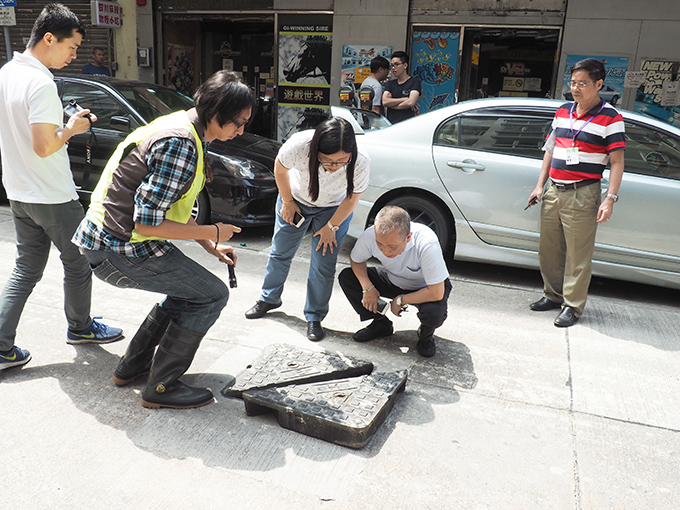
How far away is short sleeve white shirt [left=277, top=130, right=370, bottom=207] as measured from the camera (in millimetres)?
3490

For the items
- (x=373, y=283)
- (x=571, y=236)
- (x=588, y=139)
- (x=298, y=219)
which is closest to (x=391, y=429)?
(x=373, y=283)

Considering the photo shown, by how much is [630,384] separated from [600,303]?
4.57 ft

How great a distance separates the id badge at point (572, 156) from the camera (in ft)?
13.6

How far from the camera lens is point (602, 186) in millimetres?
4465

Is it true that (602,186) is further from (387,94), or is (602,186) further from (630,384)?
(387,94)

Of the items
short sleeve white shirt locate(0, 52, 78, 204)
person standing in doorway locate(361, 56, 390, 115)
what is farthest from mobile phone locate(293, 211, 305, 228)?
person standing in doorway locate(361, 56, 390, 115)

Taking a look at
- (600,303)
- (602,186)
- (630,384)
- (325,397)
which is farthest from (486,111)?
(325,397)

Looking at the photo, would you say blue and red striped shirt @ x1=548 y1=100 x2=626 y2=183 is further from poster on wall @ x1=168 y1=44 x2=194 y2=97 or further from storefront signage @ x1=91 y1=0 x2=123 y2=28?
storefront signage @ x1=91 y1=0 x2=123 y2=28

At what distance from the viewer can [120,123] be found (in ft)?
19.0

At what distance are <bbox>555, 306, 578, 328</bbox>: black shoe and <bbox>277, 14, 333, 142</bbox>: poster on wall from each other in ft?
22.4

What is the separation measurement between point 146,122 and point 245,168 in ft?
3.68

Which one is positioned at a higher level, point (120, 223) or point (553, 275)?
point (120, 223)

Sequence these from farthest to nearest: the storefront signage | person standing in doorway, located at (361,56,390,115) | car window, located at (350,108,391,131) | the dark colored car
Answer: the storefront signage, person standing in doorway, located at (361,56,390,115), the dark colored car, car window, located at (350,108,391,131)

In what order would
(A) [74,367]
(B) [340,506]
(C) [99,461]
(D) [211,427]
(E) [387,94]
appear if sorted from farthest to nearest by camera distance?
(E) [387,94], (A) [74,367], (D) [211,427], (C) [99,461], (B) [340,506]
